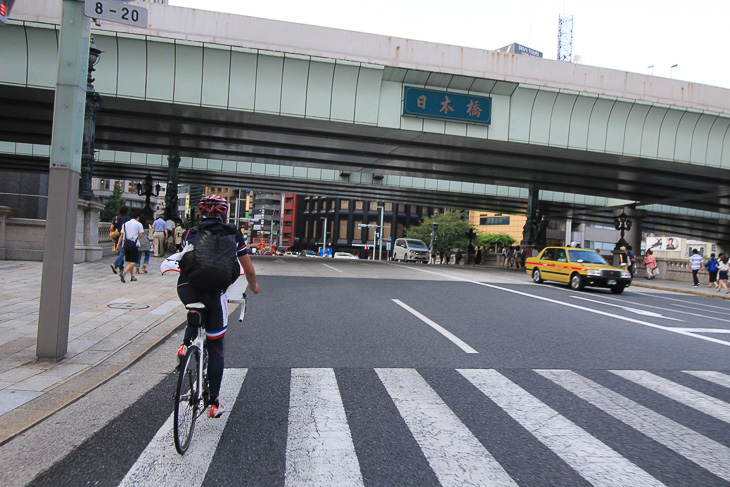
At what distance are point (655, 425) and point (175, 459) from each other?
145 inches

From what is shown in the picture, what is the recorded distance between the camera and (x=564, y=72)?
19625 mm

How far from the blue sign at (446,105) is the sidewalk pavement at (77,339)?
1141 cm

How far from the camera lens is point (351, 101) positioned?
746 inches

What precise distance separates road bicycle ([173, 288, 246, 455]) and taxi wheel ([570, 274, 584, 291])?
54.4 ft

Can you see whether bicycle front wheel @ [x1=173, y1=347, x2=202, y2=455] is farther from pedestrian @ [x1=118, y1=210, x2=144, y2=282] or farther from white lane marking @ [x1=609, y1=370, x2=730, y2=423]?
pedestrian @ [x1=118, y1=210, x2=144, y2=282]

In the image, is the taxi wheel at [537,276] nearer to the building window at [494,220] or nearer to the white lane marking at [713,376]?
the white lane marking at [713,376]

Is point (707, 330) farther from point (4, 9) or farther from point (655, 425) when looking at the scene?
point (4, 9)

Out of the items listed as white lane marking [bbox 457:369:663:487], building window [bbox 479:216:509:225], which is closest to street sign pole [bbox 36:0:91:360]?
white lane marking [bbox 457:369:663:487]

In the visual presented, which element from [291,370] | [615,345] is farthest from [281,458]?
[615,345]

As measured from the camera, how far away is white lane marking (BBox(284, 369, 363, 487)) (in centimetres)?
303

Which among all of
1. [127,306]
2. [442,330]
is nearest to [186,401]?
[442,330]

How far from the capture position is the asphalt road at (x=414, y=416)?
3.12 metres

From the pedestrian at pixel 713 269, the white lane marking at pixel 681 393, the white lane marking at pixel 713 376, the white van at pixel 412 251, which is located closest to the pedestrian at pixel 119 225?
the white lane marking at pixel 681 393

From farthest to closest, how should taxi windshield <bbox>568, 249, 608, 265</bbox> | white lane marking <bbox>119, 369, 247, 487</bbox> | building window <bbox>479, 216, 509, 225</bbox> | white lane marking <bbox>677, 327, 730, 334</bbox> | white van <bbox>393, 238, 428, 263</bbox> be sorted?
building window <bbox>479, 216, 509, 225</bbox>, white van <bbox>393, 238, 428, 263</bbox>, taxi windshield <bbox>568, 249, 608, 265</bbox>, white lane marking <bbox>677, 327, 730, 334</bbox>, white lane marking <bbox>119, 369, 247, 487</bbox>
